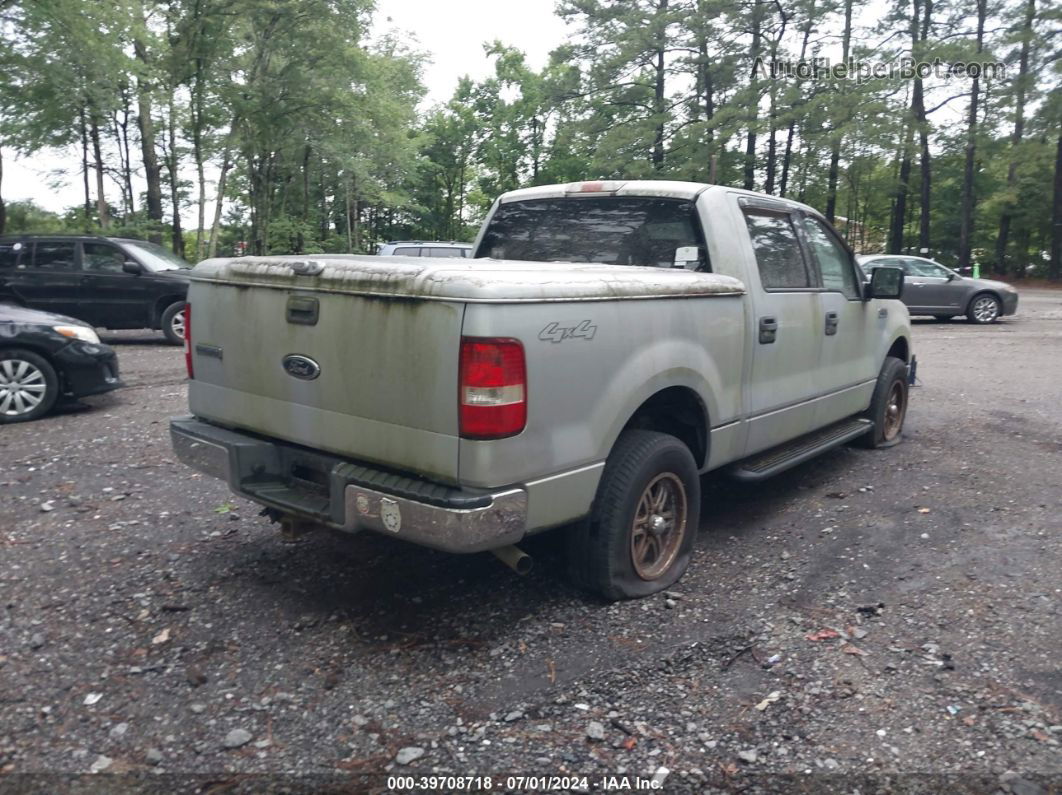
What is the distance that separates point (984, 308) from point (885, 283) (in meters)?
14.0

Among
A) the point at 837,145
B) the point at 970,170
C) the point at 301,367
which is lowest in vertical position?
the point at 301,367

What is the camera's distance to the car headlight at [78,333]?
7713 millimetres

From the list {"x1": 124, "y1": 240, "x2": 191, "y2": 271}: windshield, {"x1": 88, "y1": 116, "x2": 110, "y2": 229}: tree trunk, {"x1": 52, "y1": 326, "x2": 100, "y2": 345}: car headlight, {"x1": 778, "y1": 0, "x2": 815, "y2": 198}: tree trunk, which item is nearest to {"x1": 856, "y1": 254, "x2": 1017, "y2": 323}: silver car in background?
{"x1": 778, "y1": 0, "x2": 815, "y2": 198}: tree trunk

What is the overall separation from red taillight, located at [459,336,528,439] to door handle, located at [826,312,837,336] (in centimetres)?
302

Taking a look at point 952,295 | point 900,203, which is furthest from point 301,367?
point 900,203

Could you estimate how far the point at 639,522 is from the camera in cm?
377

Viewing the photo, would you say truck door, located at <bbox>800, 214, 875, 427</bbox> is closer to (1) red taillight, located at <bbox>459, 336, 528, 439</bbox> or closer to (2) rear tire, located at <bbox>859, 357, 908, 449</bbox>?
(2) rear tire, located at <bbox>859, 357, 908, 449</bbox>

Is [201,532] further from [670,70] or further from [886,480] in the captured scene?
[670,70]

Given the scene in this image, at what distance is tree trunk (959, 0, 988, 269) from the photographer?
31625 millimetres

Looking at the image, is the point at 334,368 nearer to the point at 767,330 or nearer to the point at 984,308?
the point at 767,330

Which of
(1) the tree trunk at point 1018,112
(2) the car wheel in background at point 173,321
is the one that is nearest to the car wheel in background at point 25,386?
(2) the car wheel in background at point 173,321

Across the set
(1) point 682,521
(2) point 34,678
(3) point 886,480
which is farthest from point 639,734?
(3) point 886,480

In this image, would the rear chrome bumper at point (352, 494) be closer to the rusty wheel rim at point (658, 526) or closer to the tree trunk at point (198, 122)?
the rusty wheel rim at point (658, 526)

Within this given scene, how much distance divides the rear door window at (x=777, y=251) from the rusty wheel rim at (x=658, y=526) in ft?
4.50
